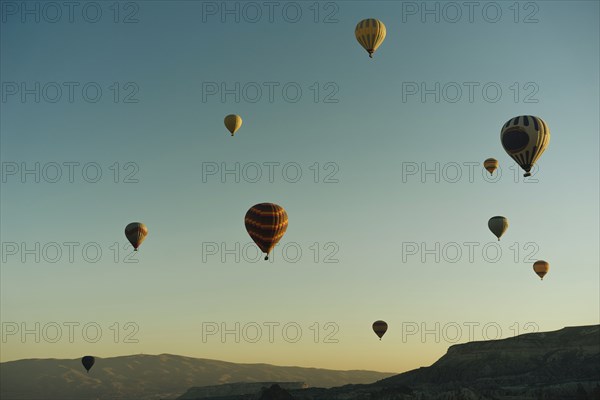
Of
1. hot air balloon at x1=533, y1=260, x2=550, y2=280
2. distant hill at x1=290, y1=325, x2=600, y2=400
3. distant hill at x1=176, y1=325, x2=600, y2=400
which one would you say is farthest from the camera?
distant hill at x1=176, y1=325, x2=600, y2=400

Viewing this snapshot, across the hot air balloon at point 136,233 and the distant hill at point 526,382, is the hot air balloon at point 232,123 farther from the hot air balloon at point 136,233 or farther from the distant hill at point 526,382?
the distant hill at point 526,382

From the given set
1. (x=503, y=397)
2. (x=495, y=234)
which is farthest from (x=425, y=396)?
(x=495, y=234)

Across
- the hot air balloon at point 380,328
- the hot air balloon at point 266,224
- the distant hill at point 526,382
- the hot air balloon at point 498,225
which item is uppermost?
the hot air balloon at point 498,225

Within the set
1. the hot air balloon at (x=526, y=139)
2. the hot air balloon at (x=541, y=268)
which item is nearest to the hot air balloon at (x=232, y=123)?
the hot air balloon at (x=526, y=139)

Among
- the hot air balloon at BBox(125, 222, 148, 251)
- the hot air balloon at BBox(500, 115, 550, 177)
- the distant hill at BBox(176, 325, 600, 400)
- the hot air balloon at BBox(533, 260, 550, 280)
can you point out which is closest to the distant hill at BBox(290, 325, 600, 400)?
the distant hill at BBox(176, 325, 600, 400)

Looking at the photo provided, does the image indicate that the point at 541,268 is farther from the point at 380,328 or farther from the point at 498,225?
the point at 380,328

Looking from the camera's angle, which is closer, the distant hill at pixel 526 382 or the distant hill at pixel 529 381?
the distant hill at pixel 529 381

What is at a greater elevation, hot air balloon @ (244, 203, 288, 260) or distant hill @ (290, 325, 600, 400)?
hot air balloon @ (244, 203, 288, 260)

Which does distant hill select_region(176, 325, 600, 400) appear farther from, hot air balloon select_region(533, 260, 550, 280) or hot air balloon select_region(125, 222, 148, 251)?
hot air balloon select_region(125, 222, 148, 251)
